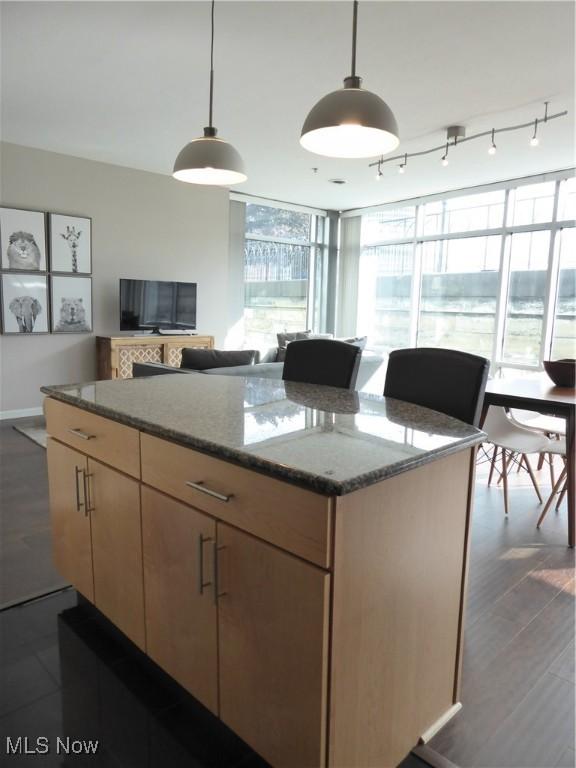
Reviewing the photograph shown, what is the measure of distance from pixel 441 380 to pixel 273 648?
111 cm

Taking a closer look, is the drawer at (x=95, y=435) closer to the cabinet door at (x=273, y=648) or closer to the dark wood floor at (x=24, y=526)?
the cabinet door at (x=273, y=648)

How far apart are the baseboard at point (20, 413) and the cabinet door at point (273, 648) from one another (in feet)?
16.3

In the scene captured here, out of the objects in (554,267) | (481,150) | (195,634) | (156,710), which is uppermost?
(481,150)

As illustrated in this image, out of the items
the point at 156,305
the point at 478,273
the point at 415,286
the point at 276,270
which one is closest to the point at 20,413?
the point at 156,305

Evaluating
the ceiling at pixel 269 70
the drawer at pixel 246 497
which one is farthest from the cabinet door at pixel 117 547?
the ceiling at pixel 269 70

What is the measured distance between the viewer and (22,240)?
17.4ft

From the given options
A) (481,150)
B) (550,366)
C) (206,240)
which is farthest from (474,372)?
(206,240)

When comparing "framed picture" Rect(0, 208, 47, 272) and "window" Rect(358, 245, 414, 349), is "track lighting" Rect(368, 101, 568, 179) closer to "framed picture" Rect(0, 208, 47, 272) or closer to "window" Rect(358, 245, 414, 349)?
"window" Rect(358, 245, 414, 349)

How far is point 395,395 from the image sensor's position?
6.81ft

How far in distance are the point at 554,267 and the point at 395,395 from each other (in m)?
4.89

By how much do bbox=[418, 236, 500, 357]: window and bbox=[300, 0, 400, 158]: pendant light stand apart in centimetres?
511

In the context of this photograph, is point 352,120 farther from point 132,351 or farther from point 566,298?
point 566,298

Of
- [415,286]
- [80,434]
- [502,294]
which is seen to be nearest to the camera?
[80,434]

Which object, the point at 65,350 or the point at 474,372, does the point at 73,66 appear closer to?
the point at 65,350
